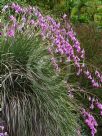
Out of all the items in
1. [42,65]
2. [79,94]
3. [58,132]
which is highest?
[42,65]

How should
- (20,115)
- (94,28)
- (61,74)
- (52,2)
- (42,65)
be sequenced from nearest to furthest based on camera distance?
(20,115), (42,65), (61,74), (94,28), (52,2)

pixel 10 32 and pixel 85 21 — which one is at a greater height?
pixel 85 21

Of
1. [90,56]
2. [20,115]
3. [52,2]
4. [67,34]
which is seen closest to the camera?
[20,115]

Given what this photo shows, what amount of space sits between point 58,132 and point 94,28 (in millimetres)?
2270

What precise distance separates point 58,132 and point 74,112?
0.60 m

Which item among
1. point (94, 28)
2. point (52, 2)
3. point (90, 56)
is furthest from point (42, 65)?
point (52, 2)

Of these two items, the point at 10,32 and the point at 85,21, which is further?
the point at 85,21

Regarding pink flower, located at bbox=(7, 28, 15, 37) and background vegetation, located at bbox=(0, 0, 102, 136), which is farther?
background vegetation, located at bbox=(0, 0, 102, 136)

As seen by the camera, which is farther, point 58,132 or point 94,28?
point 94,28

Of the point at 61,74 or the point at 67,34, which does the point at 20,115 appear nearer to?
the point at 61,74

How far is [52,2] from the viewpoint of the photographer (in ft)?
30.3

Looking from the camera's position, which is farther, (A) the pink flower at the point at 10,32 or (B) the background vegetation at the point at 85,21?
(B) the background vegetation at the point at 85,21

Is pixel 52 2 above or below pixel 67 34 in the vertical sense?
above

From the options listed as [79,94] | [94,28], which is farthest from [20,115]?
[94,28]
